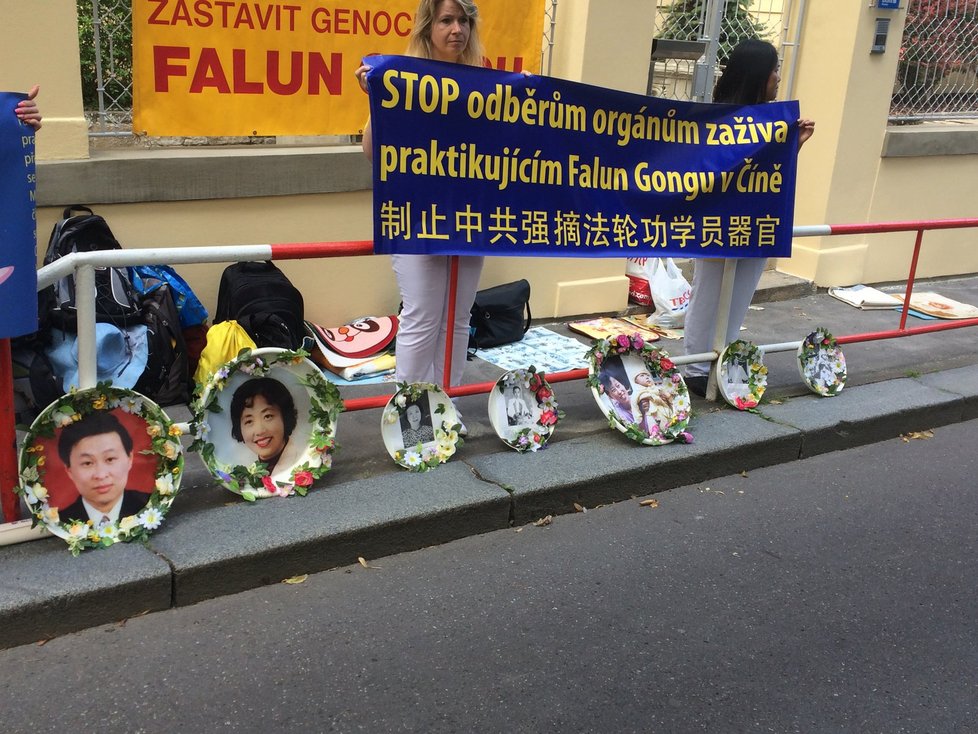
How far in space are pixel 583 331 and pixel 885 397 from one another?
1.87 meters

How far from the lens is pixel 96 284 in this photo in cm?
455

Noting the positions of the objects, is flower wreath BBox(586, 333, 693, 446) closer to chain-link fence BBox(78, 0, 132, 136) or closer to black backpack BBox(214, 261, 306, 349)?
black backpack BBox(214, 261, 306, 349)

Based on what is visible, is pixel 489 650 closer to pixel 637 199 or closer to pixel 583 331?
pixel 637 199

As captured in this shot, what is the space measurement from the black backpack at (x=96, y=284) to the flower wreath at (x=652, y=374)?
2.15 meters

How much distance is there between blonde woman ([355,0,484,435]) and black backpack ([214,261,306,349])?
107 cm

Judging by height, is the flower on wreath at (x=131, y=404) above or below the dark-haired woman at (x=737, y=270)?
below

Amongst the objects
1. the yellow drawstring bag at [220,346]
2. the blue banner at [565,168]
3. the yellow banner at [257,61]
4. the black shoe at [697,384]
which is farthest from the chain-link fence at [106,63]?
the black shoe at [697,384]

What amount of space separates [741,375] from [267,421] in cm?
251

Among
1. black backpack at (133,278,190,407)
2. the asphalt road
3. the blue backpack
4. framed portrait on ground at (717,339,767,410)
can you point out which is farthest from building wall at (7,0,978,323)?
the asphalt road

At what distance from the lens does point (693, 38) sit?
7.08m

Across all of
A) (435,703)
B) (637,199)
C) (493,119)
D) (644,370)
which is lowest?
(435,703)

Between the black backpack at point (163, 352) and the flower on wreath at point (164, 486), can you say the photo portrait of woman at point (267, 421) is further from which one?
the black backpack at point (163, 352)

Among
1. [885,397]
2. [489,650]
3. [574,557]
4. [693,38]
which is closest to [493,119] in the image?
[574,557]

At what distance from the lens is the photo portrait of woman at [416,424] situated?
4035mm
